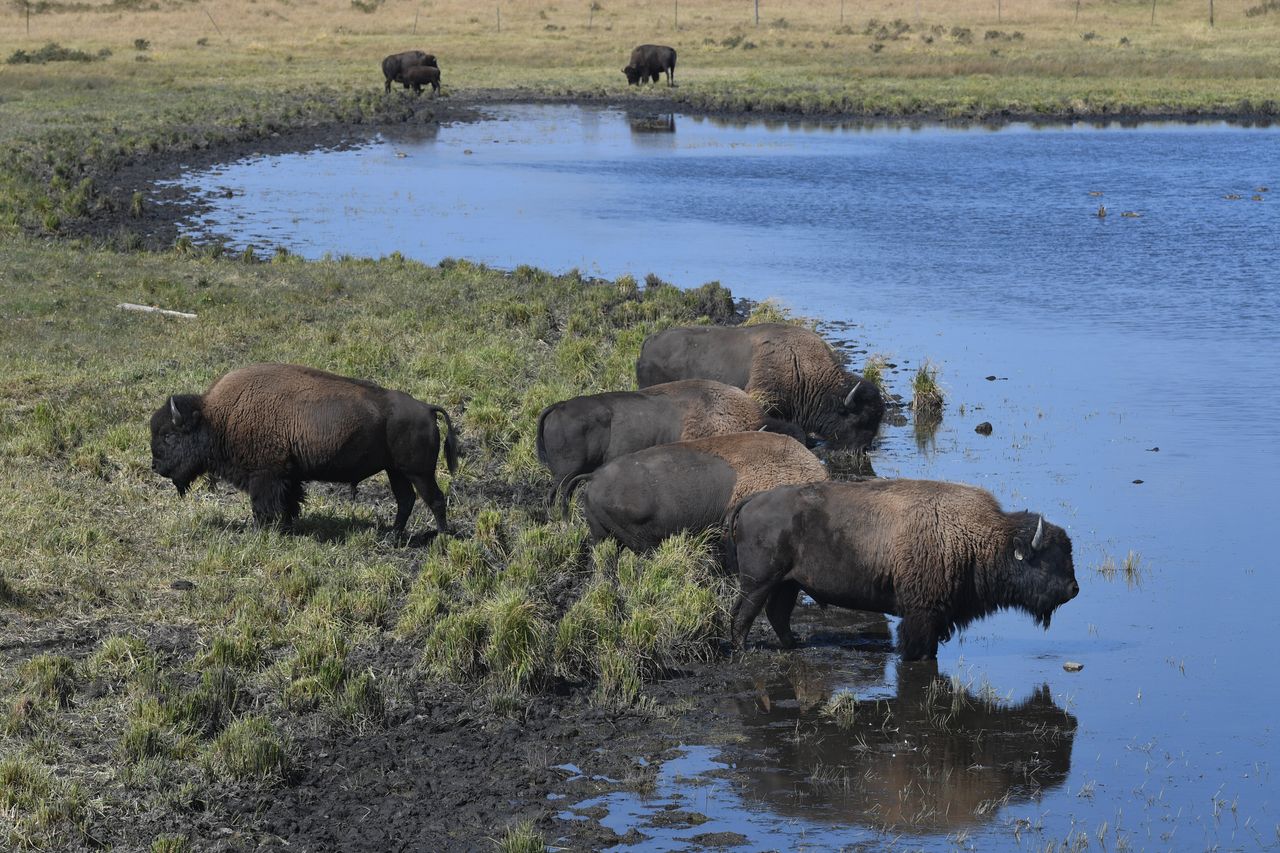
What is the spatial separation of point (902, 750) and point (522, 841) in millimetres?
2584

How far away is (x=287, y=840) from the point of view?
706 cm

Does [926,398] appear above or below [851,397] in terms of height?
below

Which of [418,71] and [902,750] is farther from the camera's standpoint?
[418,71]

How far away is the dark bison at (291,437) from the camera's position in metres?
10.7

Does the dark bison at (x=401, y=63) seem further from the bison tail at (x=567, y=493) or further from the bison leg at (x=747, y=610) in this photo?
the bison leg at (x=747, y=610)

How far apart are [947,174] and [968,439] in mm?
21332

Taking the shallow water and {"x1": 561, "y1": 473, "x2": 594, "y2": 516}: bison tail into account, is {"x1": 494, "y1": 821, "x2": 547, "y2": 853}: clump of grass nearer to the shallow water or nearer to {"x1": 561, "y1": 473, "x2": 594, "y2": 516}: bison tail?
the shallow water

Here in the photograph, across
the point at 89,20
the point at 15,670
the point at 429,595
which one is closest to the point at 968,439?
the point at 429,595

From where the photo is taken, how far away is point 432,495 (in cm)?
1105

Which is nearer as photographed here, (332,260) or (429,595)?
(429,595)

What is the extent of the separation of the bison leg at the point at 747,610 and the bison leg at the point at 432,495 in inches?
99.4

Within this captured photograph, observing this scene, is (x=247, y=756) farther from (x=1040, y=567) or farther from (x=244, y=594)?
(x=1040, y=567)

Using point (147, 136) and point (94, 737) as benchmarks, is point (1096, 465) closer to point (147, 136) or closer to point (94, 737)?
point (94, 737)

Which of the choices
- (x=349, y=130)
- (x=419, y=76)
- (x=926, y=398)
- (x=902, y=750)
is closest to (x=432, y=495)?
(x=902, y=750)
